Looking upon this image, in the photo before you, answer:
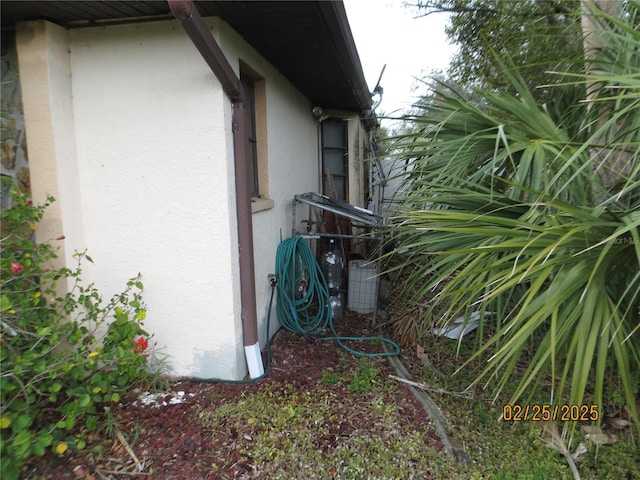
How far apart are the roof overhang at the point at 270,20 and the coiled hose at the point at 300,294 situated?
1750 mm

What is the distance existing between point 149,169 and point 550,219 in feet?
8.27

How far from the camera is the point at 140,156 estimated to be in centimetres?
284

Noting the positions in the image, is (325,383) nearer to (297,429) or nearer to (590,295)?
(297,429)

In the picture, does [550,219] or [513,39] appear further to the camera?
[513,39]

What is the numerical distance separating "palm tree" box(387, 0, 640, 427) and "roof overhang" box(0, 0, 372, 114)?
3.14 feet

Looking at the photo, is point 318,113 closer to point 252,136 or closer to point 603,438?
point 252,136

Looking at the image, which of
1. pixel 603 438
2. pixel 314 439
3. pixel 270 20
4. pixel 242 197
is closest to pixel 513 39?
pixel 270 20

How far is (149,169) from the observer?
2846mm

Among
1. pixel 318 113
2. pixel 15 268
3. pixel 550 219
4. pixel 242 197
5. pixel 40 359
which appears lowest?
pixel 40 359

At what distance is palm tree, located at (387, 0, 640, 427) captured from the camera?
1627mm

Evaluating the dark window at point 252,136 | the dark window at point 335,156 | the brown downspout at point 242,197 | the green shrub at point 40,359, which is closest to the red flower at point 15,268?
the green shrub at point 40,359

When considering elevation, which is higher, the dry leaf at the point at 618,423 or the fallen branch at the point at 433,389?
the fallen branch at the point at 433,389

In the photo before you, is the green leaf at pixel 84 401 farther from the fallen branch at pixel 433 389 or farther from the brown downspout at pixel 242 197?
the fallen branch at pixel 433 389

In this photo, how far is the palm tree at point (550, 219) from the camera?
1.63 m
